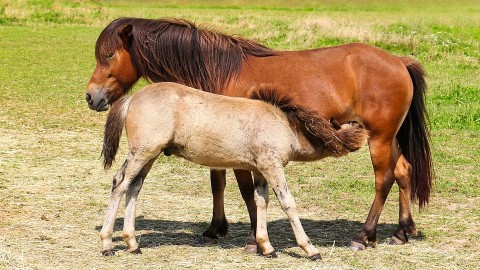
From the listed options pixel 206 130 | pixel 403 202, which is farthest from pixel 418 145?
pixel 206 130

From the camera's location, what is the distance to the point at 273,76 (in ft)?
24.7

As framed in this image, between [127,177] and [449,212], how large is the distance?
3.59 meters

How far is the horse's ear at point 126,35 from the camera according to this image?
7707 mm

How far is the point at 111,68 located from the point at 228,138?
5.36 ft

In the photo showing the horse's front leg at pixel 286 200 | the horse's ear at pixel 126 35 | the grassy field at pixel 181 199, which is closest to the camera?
the horse's front leg at pixel 286 200

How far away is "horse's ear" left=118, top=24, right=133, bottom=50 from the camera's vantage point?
7.71 meters

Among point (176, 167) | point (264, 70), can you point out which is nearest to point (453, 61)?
point (176, 167)

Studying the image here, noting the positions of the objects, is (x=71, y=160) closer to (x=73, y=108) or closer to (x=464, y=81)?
(x=73, y=108)

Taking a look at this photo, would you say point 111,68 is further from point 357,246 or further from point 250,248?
point 357,246

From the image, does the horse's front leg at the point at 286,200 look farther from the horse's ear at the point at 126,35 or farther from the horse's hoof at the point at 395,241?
the horse's ear at the point at 126,35

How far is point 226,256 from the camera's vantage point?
688 centimetres

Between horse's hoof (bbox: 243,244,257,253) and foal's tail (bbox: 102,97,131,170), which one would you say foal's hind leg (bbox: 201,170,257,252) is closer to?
horse's hoof (bbox: 243,244,257,253)

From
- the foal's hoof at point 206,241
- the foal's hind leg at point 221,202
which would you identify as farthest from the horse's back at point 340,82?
the foal's hoof at point 206,241

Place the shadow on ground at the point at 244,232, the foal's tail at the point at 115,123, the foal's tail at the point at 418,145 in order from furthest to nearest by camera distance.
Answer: the foal's tail at the point at 418,145, the shadow on ground at the point at 244,232, the foal's tail at the point at 115,123
